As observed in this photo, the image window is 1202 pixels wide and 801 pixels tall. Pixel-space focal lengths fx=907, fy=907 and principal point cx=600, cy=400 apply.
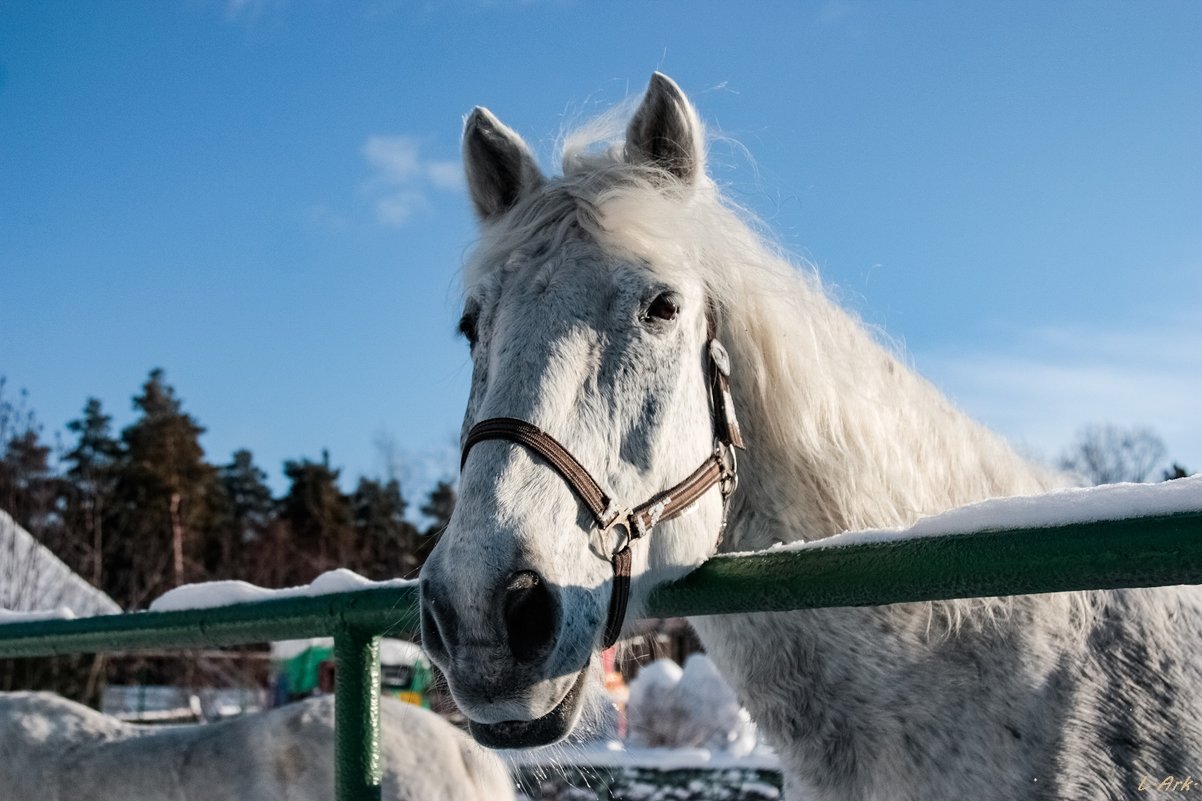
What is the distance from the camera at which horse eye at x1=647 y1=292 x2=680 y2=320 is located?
2172 millimetres

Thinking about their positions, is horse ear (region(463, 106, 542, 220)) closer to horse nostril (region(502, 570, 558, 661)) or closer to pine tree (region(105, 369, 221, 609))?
horse nostril (region(502, 570, 558, 661))

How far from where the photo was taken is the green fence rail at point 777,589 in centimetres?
122

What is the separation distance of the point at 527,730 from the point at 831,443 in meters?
1.03

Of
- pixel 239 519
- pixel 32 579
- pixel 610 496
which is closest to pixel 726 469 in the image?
pixel 610 496

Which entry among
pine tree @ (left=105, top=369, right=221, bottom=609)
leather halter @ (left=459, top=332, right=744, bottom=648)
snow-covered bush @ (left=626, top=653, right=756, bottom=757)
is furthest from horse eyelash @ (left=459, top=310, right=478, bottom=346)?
pine tree @ (left=105, top=369, right=221, bottom=609)

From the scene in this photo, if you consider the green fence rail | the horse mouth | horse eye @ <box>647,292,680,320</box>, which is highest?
horse eye @ <box>647,292,680,320</box>

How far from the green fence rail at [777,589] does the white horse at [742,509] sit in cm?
32

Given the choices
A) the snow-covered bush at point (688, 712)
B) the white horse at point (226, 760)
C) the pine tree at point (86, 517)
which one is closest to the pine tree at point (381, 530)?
the pine tree at point (86, 517)

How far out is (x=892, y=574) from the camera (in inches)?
56.2

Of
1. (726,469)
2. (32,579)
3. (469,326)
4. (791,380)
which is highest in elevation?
(32,579)

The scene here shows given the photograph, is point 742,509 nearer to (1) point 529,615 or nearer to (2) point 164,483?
(1) point 529,615

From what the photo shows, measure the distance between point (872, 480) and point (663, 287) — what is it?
71 cm

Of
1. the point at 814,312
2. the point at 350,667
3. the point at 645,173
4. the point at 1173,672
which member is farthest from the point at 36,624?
the point at 1173,672

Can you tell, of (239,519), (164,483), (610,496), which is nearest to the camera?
(610,496)
